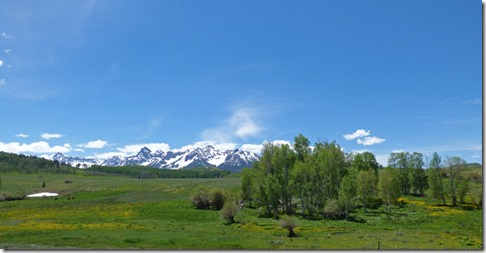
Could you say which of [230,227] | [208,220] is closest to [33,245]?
[230,227]

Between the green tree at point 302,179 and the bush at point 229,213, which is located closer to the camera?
the bush at point 229,213

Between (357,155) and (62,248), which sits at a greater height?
(357,155)

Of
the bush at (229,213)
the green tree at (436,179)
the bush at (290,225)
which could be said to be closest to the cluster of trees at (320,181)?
the green tree at (436,179)

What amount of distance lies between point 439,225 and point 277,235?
1128 inches

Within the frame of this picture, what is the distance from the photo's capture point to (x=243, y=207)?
81375mm

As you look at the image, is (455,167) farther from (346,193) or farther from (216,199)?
(216,199)

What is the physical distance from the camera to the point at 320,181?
250 ft

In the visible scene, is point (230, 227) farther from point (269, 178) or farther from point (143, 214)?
Answer: point (143, 214)

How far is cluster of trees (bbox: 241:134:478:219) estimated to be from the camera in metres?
69.4

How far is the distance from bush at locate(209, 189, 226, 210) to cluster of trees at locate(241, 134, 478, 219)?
732 centimetres

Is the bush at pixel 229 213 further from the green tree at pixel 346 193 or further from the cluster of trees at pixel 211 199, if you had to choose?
the green tree at pixel 346 193

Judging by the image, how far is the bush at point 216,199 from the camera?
80000 mm

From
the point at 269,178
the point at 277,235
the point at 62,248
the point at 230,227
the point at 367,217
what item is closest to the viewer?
the point at 62,248

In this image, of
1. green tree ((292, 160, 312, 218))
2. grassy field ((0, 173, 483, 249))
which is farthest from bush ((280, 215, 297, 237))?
green tree ((292, 160, 312, 218))
